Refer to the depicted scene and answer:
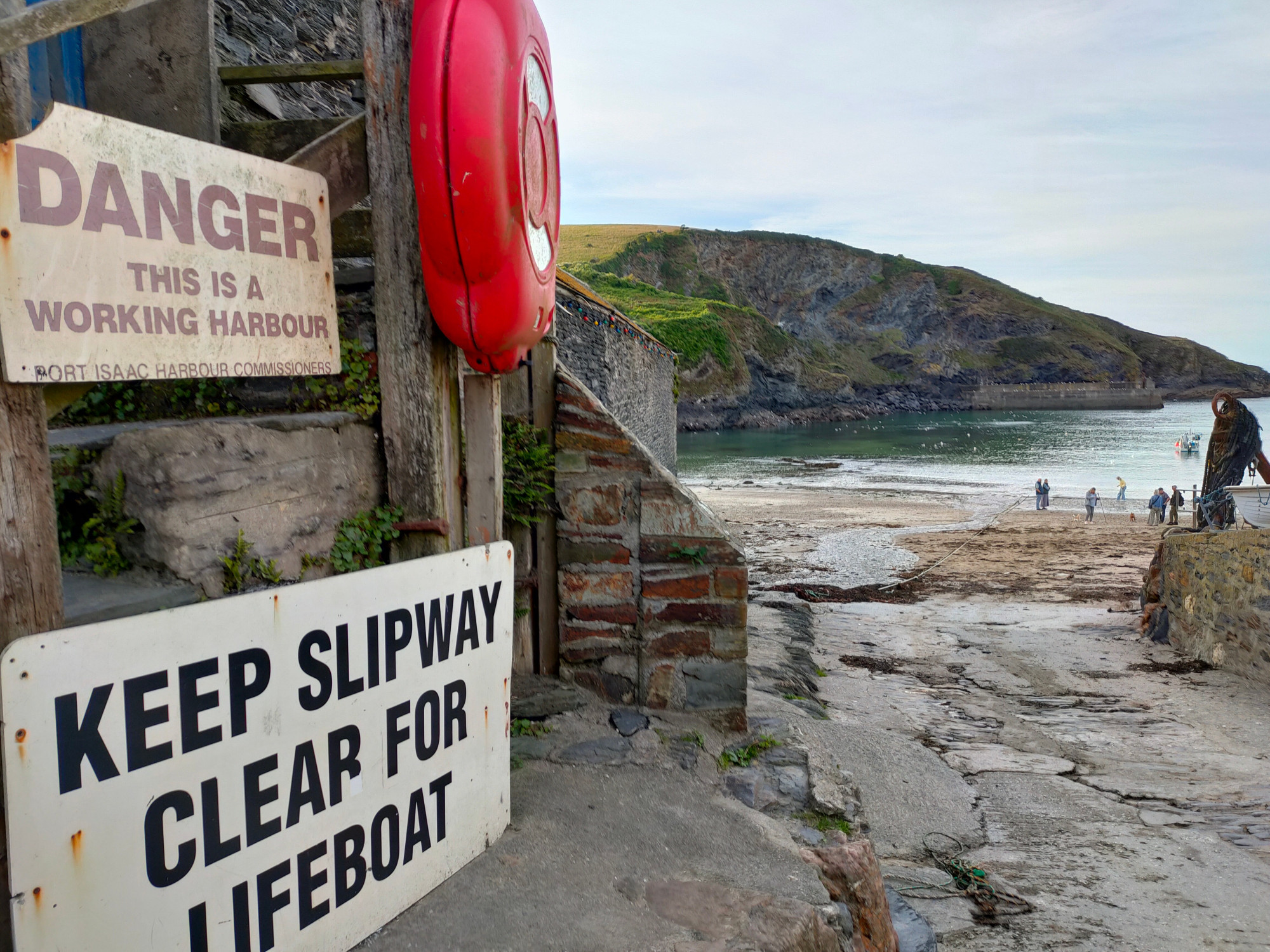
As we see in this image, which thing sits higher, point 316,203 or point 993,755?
point 316,203

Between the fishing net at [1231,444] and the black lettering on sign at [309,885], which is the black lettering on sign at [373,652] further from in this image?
the fishing net at [1231,444]

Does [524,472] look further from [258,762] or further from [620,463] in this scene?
[258,762]

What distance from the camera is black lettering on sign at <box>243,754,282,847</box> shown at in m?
2.07

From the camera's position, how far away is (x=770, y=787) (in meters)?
3.65

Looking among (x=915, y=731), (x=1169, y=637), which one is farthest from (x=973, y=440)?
(x=915, y=731)

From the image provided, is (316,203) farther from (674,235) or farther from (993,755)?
(674,235)

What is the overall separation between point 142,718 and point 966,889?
12.7 ft

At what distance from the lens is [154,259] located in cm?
215

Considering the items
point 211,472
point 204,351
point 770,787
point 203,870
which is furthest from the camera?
point 770,787

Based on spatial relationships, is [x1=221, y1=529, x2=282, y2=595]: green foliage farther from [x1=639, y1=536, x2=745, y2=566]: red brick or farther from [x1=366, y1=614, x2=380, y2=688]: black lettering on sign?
[x1=639, y1=536, x2=745, y2=566]: red brick

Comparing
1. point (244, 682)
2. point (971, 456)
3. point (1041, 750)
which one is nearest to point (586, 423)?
point (244, 682)

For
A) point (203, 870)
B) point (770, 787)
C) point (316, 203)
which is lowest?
point (770, 787)

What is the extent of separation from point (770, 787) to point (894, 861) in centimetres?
125

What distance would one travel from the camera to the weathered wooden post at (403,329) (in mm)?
2756
